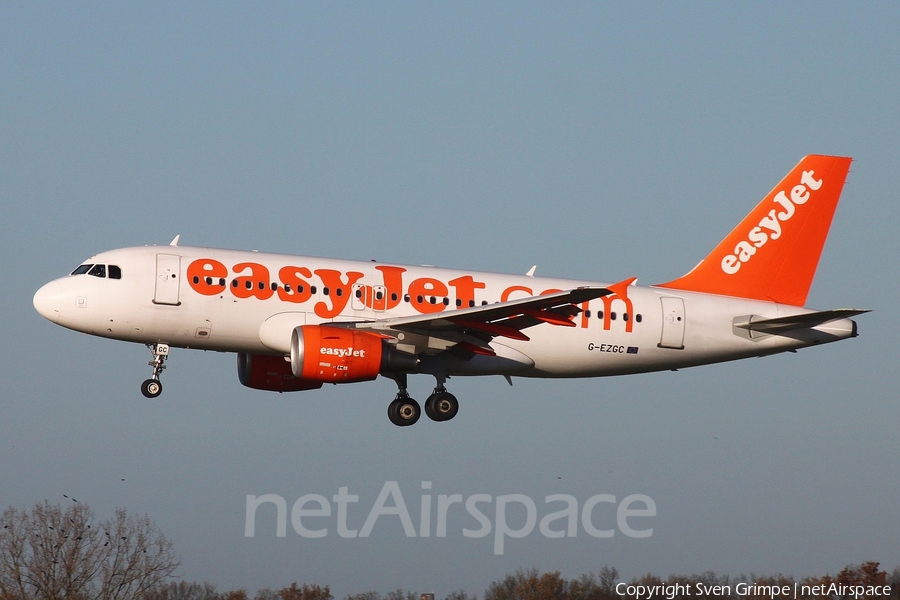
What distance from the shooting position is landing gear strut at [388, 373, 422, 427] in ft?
118

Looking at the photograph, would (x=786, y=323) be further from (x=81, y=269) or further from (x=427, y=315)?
(x=81, y=269)

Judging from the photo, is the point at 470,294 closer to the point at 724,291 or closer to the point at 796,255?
the point at 724,291

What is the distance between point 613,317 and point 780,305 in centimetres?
607

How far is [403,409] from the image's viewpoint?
35906 mm

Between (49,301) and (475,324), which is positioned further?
(49,301)

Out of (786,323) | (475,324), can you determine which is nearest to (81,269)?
(475,324)

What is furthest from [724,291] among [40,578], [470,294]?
[40,578]

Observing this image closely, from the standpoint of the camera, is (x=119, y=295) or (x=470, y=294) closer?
(x=119, y=295)

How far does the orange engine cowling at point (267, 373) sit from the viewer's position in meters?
37.1

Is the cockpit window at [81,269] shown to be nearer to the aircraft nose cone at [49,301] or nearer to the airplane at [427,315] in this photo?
the airplane at [427,315]

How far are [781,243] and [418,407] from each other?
1343cm

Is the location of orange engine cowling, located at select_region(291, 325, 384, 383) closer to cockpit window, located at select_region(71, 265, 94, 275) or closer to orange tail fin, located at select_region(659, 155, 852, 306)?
cockpit window, located at select_region(71, 265, 94, 275)

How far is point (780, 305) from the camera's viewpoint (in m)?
38.9

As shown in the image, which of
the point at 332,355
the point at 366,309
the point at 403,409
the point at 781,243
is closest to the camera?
the point at 332,355
